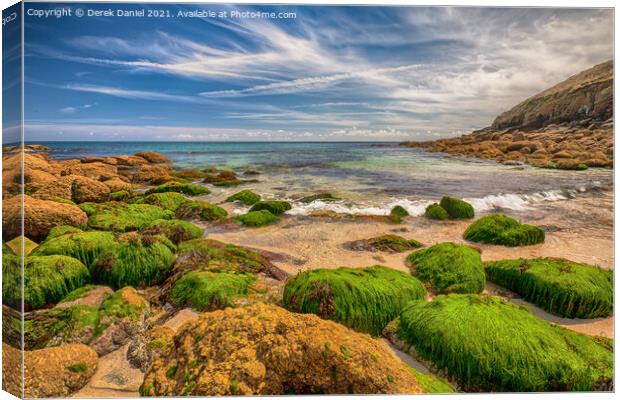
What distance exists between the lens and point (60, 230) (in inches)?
148

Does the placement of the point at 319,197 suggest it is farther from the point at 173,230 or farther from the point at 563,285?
the point at 563,285

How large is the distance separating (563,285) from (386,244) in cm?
168

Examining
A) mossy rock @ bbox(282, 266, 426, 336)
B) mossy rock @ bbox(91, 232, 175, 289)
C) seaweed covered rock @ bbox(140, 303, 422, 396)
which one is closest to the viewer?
seaweed covered rock @ bbox(140, 303, 422, 396)

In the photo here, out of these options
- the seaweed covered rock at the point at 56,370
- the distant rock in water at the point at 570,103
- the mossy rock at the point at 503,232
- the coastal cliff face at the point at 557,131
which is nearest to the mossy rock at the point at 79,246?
the seaweed covered rock at the point at 56,370

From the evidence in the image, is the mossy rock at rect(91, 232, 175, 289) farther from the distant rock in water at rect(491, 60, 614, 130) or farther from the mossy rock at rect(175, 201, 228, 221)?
the distant rock in water at rect(491, 60, 614, 130)

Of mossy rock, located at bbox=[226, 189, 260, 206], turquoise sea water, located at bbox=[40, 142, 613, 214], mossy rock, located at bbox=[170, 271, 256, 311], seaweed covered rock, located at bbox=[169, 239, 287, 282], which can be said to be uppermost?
turquoise sea water, located at bbox=[40, 142, 613, 214]

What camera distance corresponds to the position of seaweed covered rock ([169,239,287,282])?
347 centimetres

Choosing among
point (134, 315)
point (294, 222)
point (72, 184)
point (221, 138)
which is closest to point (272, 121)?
point (221, 138)

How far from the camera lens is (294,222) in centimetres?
440

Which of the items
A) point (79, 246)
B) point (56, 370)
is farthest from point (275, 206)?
point (56, 370)

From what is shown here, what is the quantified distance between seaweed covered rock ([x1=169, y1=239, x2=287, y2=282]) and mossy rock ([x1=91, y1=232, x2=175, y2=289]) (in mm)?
162

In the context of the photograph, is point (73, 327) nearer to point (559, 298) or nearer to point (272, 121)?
point (272, 121)

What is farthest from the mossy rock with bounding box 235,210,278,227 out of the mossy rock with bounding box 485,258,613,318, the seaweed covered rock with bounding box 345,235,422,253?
the mossy rock with bounding box 485,258,613,318

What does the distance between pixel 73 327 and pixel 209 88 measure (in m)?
2.58
